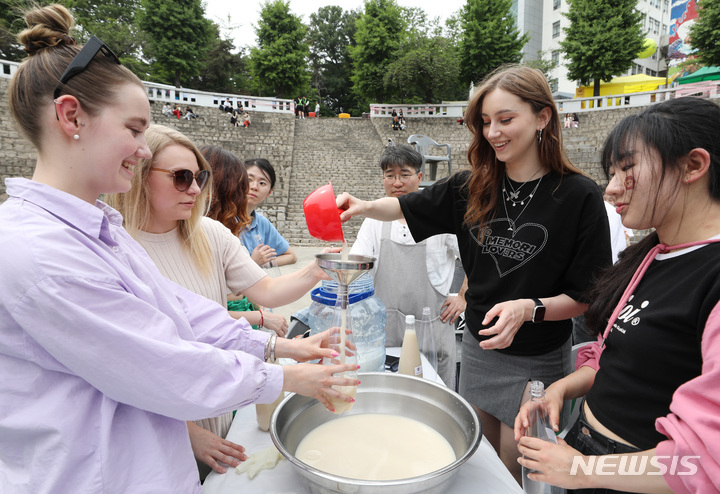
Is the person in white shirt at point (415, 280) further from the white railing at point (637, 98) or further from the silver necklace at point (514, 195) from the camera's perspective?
the white railing at point (637, 98)

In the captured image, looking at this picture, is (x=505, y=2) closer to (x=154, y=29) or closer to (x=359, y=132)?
(x=359, y=132)

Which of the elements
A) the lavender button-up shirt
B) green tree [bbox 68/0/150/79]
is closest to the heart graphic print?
the lavender button-up shirt

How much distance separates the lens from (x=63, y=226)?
87 cm

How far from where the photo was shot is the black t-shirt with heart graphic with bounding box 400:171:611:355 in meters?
1.68

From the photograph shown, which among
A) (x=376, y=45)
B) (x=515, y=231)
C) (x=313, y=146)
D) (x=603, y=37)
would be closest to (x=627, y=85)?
(x=603, y=37)

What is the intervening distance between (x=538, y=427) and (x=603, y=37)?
2736 centimetres

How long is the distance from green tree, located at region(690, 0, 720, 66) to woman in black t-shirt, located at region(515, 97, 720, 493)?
2442cm

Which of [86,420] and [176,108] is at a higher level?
[176,108]

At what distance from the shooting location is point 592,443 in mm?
1236

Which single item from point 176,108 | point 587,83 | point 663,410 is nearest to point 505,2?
point 587,83

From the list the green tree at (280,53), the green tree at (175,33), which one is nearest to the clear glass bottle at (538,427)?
the green tree at (175,33)

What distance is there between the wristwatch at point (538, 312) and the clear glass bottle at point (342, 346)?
79 centimetres

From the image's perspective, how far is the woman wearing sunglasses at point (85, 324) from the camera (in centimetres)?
82

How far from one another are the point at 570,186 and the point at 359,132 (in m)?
22.8
